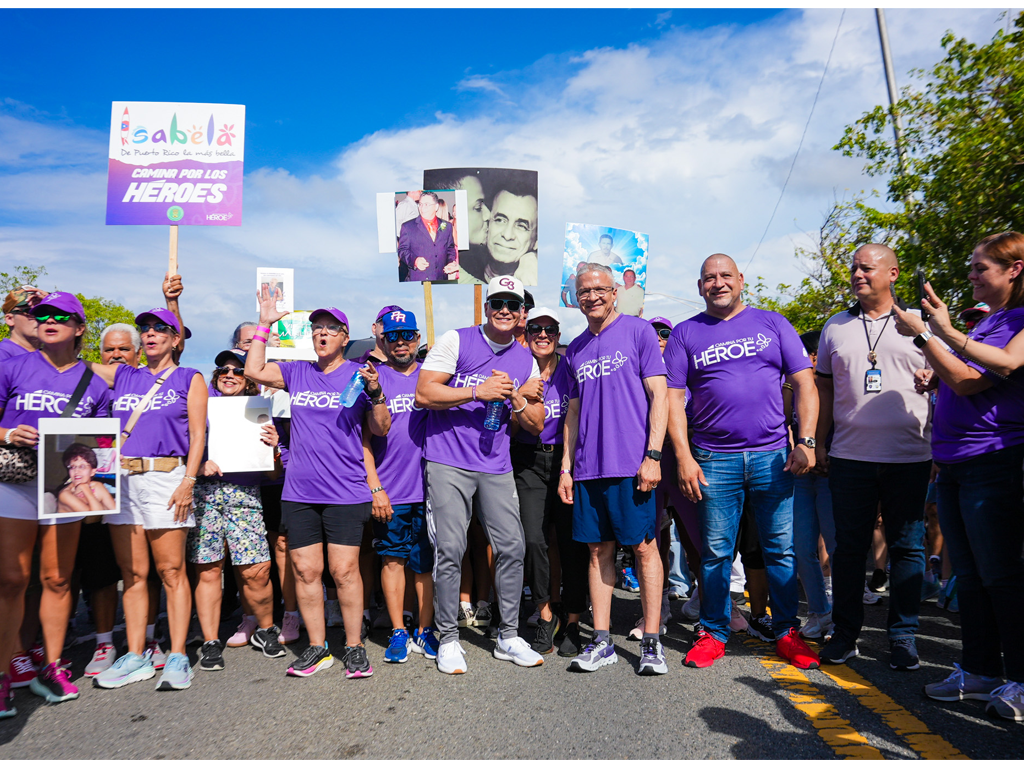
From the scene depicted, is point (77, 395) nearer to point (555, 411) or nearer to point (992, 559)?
point (555, 411)

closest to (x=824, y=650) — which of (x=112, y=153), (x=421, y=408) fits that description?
(x=421, y=408)

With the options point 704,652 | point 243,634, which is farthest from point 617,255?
point 243,634

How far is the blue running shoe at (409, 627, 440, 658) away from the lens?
4504mm

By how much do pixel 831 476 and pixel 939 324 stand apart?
1323 millimetres

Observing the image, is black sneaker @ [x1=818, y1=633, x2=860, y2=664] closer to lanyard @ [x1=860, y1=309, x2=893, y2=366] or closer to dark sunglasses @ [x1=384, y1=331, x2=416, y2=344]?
lanyard @ [x1=860, y1=309, x2=893, y2=366]

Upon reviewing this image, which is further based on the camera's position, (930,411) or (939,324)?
(930,411)

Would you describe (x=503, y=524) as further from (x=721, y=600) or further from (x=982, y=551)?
(x=982, y=551)

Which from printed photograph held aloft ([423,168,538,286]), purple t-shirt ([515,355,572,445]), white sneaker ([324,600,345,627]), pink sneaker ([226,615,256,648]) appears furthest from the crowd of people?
printed photograph held aloft ([423,168,538,286])

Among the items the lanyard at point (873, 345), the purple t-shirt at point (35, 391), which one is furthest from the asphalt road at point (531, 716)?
the lanyard at point (873, 345)

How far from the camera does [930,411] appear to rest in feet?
13.5

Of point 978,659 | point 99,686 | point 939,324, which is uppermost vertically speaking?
point 939,324

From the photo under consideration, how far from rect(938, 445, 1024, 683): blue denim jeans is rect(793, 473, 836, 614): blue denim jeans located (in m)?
1.10

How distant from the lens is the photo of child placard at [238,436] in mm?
4457

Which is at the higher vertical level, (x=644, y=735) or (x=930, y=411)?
(x=930, y=411)
